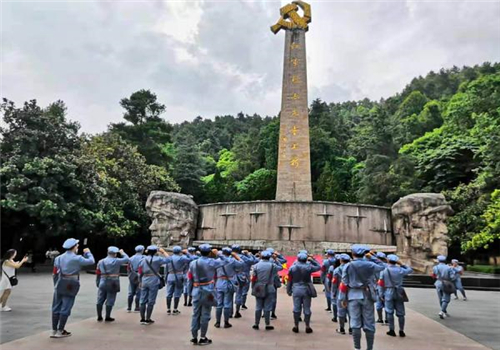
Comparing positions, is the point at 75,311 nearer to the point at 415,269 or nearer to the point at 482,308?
the point at 482,308

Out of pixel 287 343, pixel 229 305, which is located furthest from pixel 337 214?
pixel 287 343

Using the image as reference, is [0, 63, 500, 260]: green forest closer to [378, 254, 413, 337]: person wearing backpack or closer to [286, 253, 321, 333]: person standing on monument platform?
[378, 254, 413, 337]: person wearing backpack

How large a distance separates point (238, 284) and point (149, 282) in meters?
2.19

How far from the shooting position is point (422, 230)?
1836cm

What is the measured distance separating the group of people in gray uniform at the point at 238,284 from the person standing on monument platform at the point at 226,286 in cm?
2

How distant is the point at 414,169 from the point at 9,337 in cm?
3147

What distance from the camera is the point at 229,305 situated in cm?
806

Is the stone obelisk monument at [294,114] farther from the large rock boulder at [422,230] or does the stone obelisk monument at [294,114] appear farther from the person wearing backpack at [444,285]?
the person wearing backpack at [444,285]

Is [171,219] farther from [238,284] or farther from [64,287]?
[64,287]

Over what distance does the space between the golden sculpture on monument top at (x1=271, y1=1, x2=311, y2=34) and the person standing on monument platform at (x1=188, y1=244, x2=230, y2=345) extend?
20.9 metres

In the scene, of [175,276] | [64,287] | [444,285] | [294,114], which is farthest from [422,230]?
[64,287]

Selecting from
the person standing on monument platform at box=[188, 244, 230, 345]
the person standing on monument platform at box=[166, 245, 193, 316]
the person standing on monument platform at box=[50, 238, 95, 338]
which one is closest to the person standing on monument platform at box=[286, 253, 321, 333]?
the person standing on monument platform at box=[188, 244, 230, 345]

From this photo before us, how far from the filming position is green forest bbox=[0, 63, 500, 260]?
18.8 meters

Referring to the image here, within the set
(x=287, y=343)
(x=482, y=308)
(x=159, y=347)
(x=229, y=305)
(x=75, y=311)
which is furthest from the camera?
(x=482, y=308)
